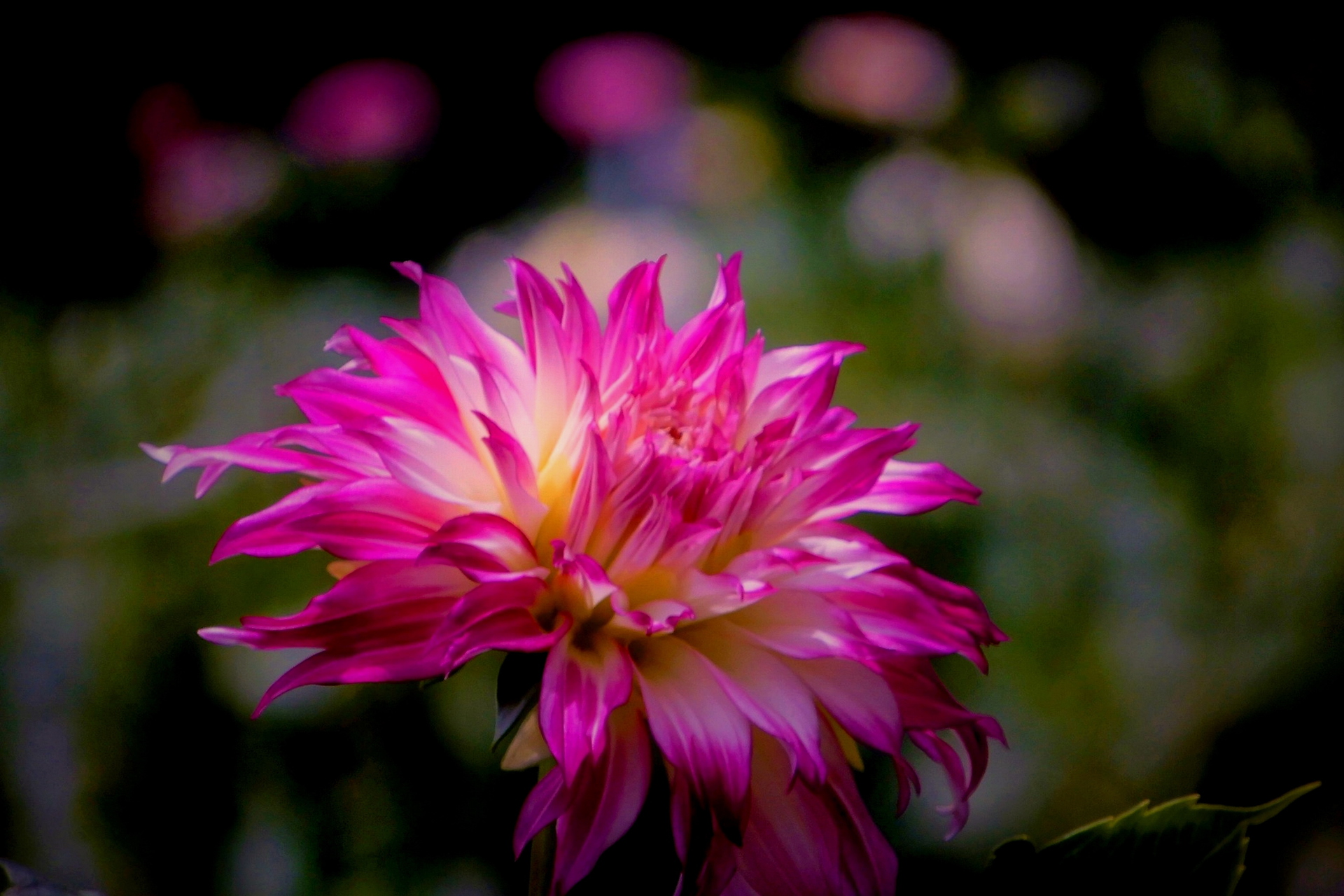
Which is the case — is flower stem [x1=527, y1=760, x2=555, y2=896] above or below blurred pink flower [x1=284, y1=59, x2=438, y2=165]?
below

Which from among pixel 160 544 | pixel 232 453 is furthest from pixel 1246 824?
pixel 160 544

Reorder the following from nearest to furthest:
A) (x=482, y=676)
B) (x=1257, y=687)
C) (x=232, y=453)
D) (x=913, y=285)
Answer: (x=232, y=453) → (x=482, y=676) → (x=1257, y=687) → (x=913, y=285)

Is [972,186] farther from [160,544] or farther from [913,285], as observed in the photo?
[160,544]

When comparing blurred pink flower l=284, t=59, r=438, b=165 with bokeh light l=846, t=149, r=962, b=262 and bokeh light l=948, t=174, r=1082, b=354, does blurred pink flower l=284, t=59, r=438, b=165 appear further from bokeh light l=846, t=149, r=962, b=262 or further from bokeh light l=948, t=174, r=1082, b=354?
bokeh light l=948, t=174, r=1082, b=354

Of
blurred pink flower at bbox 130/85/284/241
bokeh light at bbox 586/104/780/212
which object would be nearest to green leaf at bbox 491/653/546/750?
bokeh light at bbox 586/104/780/212

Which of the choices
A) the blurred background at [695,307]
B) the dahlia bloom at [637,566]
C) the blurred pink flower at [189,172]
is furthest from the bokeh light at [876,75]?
the dahlia bloom at [637,566]

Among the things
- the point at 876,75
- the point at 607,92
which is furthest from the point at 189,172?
the point at 876,75

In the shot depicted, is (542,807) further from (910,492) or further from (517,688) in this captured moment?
(910,492)
